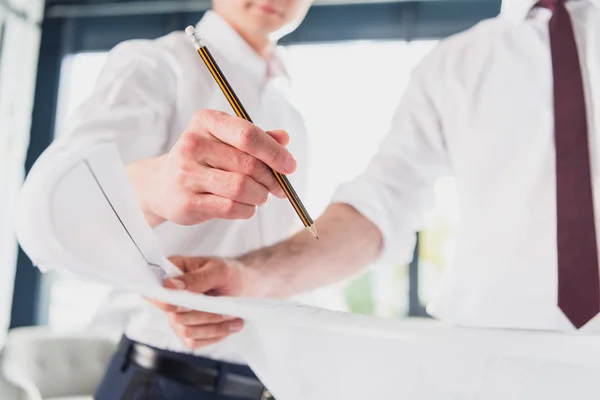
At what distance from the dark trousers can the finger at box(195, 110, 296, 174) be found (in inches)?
8.5

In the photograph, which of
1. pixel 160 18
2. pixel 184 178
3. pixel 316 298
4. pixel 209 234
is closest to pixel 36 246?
pixel 184 178

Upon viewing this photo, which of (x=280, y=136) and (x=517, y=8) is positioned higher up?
(x=517, y=8)

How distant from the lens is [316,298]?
0.46 m

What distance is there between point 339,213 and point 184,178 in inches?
8.4

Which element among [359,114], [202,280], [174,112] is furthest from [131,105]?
[359,114]

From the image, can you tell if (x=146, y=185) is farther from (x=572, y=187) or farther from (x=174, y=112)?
(x=572, y=187)

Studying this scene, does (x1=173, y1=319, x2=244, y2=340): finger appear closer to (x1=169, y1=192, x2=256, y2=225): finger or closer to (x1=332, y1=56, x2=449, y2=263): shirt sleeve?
(x1=169, y1=192, x2=256, y2=225): finger

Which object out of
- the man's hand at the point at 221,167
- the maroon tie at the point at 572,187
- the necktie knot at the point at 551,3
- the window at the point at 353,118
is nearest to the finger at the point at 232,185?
the man's hand at the point at 221,167

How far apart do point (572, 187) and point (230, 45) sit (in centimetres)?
27

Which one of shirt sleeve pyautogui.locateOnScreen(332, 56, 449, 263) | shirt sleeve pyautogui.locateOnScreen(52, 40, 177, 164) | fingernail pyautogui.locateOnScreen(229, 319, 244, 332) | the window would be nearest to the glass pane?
the window

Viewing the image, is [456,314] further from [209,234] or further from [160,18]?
[160,18]

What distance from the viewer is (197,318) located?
0.83ft

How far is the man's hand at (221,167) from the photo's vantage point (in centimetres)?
19

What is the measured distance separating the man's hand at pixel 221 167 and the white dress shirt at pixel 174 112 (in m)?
0.09
